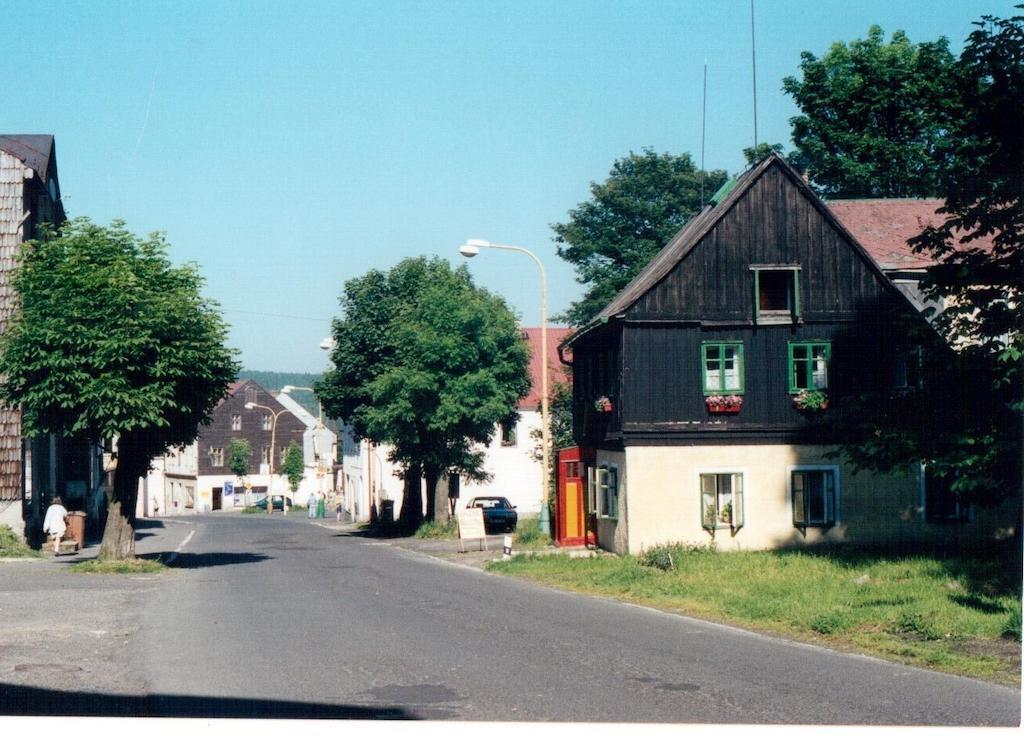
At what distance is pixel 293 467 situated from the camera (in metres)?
112

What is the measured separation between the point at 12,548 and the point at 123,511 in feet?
18.4

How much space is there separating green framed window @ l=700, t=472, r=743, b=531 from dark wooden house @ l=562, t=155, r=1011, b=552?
28mm

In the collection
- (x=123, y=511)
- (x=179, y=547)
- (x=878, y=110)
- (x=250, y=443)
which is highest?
(x=878, y=110)

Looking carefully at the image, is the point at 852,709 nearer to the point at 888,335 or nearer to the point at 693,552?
A: the point at 693,552

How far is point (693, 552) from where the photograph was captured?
92.8 ft

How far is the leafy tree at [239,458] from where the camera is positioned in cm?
11381

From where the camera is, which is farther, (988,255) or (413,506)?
(413,506)

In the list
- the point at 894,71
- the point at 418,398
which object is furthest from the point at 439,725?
the point at 418,398

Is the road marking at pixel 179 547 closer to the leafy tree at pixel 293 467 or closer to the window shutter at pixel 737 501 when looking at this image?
the window shutter at pixel 737 501

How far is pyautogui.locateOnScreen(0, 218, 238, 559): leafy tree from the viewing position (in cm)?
2695

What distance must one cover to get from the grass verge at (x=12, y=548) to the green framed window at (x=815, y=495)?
19.7 meters

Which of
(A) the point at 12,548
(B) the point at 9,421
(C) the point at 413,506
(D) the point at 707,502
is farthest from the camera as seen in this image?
(C) the point at 413,506

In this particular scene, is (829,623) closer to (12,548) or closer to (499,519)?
(12,548)

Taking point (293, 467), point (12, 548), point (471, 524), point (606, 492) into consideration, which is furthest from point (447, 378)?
point (293, 467)
